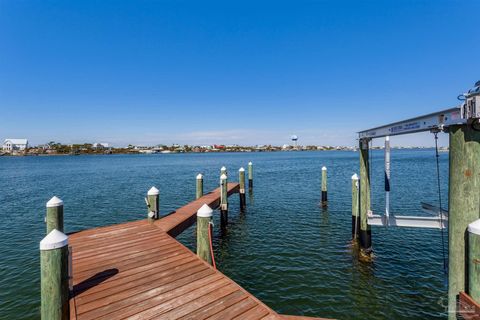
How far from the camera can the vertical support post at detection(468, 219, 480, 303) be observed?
3377 mm

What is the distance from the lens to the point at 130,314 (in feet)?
12.8

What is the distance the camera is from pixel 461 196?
3832 millimetres

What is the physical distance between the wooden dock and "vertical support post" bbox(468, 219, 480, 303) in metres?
2.64

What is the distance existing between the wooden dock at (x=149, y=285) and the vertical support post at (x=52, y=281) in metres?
0.22

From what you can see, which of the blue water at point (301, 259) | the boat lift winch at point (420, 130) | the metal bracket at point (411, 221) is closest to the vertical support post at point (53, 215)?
the blue water at point (301, 259)

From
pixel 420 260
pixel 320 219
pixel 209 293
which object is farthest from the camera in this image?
pixel 320 219

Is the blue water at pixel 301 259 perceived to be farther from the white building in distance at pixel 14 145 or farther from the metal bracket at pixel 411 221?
the white building in distance at pixel 14 145

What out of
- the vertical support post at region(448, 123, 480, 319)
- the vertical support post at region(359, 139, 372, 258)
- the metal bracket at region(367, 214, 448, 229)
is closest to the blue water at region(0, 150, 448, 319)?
the vertical support post at region(359, 139, 372, 258)

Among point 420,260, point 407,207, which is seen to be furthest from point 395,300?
point 407,207

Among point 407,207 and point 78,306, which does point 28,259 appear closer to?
point 78,306

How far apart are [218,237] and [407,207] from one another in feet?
43.3

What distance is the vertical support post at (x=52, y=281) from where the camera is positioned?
12.6ft

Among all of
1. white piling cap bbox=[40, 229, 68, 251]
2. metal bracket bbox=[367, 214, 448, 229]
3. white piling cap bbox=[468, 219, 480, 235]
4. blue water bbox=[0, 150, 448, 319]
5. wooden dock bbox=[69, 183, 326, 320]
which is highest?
white piling cap bbox=[468, 219, 480, 235]

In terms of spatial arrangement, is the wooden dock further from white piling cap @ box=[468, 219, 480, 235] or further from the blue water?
white piling cap @ box=[468, 219, 480, 235]
